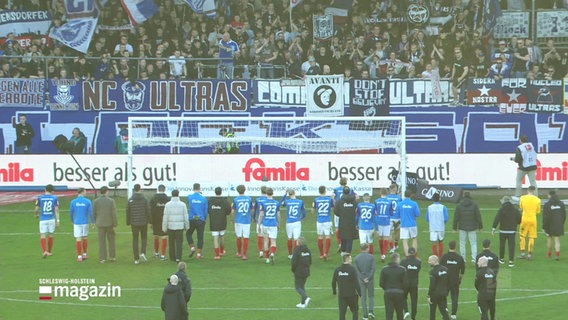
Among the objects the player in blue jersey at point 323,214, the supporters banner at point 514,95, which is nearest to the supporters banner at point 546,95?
the supporters banner at point 514,95

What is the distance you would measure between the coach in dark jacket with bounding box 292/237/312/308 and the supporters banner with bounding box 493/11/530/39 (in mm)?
21722

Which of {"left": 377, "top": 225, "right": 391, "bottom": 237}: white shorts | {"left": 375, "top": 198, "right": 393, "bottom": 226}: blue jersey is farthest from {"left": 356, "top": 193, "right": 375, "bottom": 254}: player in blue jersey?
{"left": 377, "top": 225, "right": 391, "bottom": 237}: white shorts

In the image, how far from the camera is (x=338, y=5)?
45.0m

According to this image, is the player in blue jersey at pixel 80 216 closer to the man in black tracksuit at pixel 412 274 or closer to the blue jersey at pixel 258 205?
the blue jersey at pixel 258 205

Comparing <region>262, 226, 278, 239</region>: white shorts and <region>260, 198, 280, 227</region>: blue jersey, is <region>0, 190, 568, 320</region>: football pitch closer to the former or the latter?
<region>262, 226, 278, 239</region>: white shorts

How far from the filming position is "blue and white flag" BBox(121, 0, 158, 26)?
4422 centimetres

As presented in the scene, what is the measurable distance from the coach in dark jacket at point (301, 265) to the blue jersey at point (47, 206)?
783cm

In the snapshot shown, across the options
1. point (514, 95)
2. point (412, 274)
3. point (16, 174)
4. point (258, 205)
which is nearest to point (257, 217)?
point (258, 205)

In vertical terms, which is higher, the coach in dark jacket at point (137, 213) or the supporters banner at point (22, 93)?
the supporters banner at point (22, 93)

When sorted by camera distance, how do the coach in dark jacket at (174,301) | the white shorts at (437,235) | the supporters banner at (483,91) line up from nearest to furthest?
the coach in dark jacket at (174,301), the white shorts at (437,235), the supporters banner at (483,91)

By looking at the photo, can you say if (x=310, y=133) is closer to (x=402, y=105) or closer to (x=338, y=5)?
(x=402, y=105)

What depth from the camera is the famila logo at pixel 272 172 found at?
36031 mm

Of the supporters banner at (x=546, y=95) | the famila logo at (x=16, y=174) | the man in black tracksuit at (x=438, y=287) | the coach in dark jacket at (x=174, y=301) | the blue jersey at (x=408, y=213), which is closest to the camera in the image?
the coach in dark jacket at (x=174, y=301)

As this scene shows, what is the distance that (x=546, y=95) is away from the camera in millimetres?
40812
